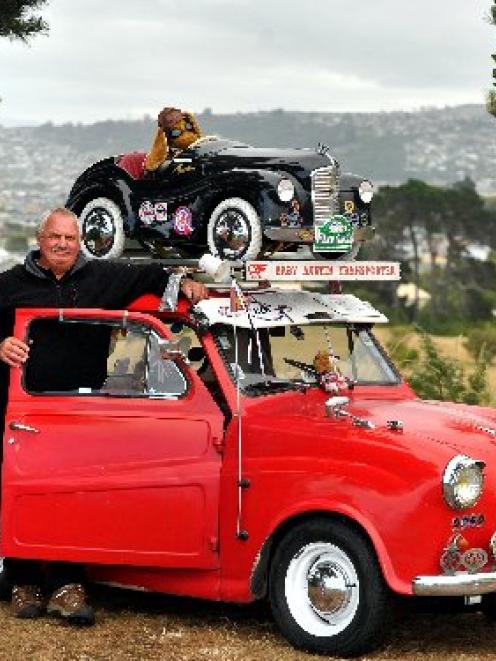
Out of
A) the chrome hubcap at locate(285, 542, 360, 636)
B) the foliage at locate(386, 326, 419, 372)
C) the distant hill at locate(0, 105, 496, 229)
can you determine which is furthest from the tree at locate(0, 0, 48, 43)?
the distant hill at locate(0, 105, 496, 229)

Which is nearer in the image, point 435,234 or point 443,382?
point 443,382

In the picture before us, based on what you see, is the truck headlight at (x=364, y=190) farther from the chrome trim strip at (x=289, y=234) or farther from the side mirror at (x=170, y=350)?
the side mirror at (x=170, y=350)

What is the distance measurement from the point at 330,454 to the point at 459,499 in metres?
0.66

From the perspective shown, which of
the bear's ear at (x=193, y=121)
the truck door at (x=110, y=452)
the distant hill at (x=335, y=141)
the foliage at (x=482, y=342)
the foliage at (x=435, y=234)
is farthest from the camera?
the distant hill at (x=335, y=141)

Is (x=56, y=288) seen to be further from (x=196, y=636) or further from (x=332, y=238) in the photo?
(x=196, y=636)

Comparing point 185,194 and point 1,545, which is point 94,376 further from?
point 185,194

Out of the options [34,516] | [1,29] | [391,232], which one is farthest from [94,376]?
[391,232]

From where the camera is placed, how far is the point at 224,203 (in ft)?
29.9

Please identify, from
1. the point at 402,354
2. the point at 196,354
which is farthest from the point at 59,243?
the point at 402,354

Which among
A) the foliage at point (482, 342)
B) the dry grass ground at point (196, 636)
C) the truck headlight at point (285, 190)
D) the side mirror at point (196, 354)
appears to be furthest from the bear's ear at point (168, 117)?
the foliage at point (482, 342)

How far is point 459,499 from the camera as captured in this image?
7.21 metres

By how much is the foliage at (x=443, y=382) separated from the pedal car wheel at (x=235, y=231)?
7.77m

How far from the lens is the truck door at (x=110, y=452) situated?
7.80 meters

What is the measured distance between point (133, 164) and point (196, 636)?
3370 millimetres
